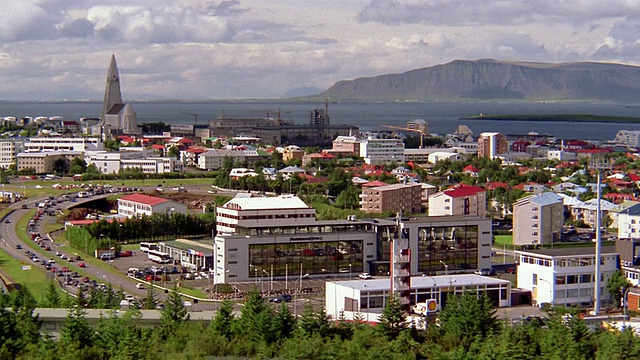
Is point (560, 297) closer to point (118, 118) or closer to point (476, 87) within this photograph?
point (118, 118)

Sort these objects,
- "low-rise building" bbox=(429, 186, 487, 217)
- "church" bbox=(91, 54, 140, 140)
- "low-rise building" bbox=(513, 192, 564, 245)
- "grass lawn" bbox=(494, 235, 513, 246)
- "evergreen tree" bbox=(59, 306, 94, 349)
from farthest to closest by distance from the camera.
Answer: "church" bbox=(91, 54, 140, 140) → "low-rise building" bbox=(429, 186, 487, 217) → "grass lawn" bbox=(494, 235, 513, 246) → "low-rise building" bbox=(513, 192, 564, 245) → "evergreen tree" bbox=(59, 306, 94, 349)

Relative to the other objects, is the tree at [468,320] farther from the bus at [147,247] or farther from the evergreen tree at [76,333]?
the bus at [147,247]

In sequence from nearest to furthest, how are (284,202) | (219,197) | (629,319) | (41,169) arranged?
(629,319) < (284,202) < (219,197) < (41,169)

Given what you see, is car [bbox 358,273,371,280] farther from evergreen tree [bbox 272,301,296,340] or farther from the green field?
evergreen tree [bbox 272,301,296,340]

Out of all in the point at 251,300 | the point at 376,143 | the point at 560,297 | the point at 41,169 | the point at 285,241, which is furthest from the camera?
the point at 376,143

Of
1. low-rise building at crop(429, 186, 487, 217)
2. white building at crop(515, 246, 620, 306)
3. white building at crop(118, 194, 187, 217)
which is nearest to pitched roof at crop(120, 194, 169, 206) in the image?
white building at crop(118, 194, 187, 217)

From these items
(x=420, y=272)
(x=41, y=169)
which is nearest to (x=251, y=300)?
(x=420, y=272)

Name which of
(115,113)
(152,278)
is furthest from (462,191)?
(115,113)
